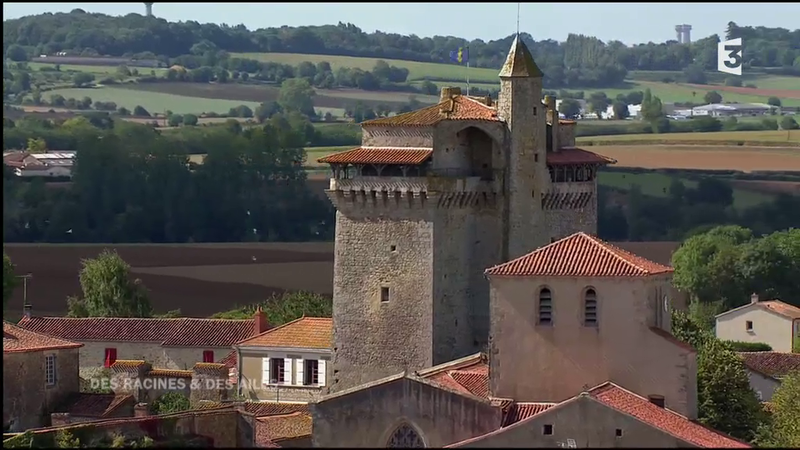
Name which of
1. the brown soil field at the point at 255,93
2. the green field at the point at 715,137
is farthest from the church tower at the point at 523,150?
A: the brown soil field at the point at 255,93

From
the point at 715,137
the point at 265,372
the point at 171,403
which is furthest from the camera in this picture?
the point at 715,137

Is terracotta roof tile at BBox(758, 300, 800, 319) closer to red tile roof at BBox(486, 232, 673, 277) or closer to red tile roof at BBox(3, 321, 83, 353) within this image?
red tile roof at BBox(3, 321, 83, 353)

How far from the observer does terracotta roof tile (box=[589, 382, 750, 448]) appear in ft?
149

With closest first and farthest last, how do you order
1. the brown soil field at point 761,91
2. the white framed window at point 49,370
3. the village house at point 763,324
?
the white framed window at point 49,370 → the village house at point 763,324 → the brown soil field at point 761,91

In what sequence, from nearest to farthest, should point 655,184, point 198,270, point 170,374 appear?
point 170,374 < point 198,270 < point 655,184

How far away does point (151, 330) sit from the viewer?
73.8 m

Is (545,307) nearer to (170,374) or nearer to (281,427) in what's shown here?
(281,427)

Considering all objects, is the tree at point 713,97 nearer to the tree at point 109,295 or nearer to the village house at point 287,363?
the tree at point 109,295

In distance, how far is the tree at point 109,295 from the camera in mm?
84000

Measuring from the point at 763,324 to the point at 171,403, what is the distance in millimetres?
Answer: 31077

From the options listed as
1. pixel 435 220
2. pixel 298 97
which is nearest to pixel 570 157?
pixel 435 220

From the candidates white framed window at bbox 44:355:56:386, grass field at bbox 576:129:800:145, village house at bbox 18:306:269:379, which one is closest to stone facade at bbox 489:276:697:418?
white framed window at bbox 44:355:56:386

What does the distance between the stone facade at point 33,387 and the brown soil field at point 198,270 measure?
2700cm

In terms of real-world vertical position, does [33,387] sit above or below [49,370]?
below
